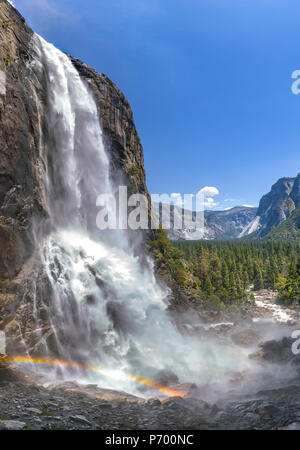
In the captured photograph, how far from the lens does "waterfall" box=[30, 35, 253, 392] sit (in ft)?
70.5

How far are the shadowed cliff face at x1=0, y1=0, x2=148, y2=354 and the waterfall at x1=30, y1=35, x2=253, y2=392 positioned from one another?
4.17 feet

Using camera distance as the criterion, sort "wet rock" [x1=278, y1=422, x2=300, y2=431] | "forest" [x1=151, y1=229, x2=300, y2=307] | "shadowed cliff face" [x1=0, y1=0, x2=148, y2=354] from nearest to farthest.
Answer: "wet rock" [x1=278, y1=422, x2=300, y2=431], "shadowed cliff face" [x1=0, y1=0, x2=148, y2=354], "forest" [x1=151, y1=229, x2=300, y2=307]

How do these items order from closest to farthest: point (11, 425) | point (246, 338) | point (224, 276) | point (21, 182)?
1. point (11, 425)
2. point (21, 182)
3. point (246, 338)
4. point (224, 276)

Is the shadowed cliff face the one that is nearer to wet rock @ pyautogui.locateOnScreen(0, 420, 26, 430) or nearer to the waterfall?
the waterfall

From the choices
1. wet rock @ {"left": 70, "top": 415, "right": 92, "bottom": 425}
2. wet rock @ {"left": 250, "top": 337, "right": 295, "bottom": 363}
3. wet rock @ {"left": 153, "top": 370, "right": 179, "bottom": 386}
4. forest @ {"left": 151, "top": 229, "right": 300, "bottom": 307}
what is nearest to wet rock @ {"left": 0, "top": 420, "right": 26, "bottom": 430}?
wet rock @ {"left": 70, "top": 415, "right": 92, "bottom": 425}

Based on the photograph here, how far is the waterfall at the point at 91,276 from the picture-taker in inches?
846

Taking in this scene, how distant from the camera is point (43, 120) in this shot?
1064 inches

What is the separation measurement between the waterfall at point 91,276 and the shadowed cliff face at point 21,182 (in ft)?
4.17

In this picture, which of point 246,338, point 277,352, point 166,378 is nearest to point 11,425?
point 166,378

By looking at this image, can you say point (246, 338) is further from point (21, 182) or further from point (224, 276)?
point (21, 182)

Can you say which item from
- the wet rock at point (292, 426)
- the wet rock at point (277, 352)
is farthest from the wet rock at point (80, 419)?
the wet rock at point (277, 352)

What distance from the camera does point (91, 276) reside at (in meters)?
25.2

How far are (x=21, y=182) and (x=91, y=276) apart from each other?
36.3 feet

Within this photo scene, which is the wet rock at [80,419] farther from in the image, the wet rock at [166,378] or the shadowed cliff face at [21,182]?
the wet rock at [166,378]
